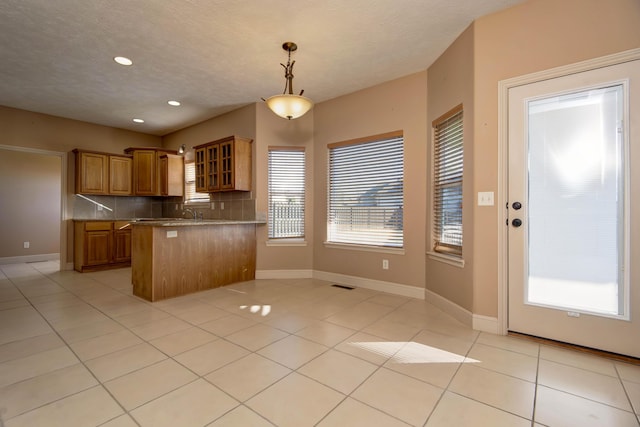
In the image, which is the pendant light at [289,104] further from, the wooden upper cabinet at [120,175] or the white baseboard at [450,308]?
the wooden upper cabinet at [120,175]

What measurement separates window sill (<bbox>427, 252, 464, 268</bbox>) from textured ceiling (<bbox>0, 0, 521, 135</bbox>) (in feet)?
7.34

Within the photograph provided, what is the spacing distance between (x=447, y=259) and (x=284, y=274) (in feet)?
8.24

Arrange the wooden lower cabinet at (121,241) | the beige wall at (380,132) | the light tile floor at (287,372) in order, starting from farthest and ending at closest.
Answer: the wooden lower cabinet at (121,241) < the beige wall at (380,132) < the light tile floor at (287,372)

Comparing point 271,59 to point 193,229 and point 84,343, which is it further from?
point 84,343

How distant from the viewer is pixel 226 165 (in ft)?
15.0

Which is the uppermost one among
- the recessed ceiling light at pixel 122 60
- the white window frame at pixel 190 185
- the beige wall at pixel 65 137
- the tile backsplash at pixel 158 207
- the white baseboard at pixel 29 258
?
the recessed ceiling light at pixel 122 60

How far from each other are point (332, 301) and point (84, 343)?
2.34 meters

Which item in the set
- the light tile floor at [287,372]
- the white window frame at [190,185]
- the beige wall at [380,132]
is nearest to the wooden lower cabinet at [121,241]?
the white window frame at [190,185]

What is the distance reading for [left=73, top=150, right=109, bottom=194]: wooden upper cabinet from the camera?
17.1 feet

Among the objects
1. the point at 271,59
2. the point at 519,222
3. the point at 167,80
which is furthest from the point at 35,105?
the point at 519,222

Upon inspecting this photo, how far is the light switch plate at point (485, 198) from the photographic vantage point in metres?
2.59

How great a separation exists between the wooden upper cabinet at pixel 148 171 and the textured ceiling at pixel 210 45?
1329mm

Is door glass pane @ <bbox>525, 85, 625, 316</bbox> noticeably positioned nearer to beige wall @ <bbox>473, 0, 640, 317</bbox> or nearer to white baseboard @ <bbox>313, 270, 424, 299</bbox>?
beige wall @ <bbox>473, 0, 640, 317</bbox>

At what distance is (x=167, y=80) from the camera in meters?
3.87
